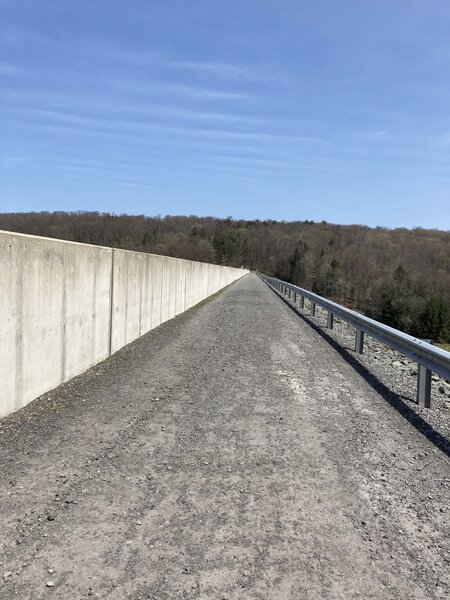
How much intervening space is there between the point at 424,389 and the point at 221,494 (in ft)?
11.8

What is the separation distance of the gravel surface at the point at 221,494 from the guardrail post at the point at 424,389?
0.24 m

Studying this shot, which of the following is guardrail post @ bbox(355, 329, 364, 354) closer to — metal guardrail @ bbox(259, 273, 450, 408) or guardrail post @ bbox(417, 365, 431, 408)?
metal guardrail @ bbox(259, 273, 450, 408)

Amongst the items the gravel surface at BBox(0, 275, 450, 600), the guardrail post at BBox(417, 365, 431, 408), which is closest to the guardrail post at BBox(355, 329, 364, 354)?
the gravel surface at BBox(0, 275, 450, 600)

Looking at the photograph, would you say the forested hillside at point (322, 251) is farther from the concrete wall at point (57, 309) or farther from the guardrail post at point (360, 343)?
the guardrail post at point (360, 343)

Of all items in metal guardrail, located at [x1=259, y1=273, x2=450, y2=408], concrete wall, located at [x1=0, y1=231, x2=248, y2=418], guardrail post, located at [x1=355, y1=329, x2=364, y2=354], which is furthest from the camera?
guardrail post, located at [x1=355, y1=329, x2=364, y2=354]

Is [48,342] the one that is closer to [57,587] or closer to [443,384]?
[57,587]

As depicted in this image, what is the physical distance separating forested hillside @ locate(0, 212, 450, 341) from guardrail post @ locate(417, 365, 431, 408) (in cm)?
6897

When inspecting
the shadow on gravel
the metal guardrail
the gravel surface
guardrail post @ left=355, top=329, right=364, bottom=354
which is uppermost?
the metal guardrail

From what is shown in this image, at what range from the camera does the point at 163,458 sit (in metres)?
3.85

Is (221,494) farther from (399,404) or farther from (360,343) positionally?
(360,343)

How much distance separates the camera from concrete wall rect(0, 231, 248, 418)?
4.52 meters

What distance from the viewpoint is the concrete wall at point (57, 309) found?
4523 mm

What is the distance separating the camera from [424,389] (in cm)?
588

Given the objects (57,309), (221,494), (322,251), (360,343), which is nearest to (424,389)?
(360,343)
